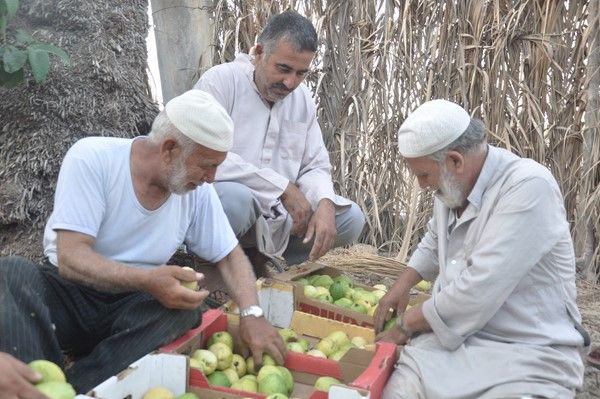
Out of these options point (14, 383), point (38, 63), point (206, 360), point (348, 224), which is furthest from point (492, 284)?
point (38, 63)

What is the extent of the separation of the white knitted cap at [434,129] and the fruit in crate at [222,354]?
3.43 ft

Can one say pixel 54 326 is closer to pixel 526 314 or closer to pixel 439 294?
pixel 439 294

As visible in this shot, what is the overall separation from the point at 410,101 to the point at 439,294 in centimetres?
316

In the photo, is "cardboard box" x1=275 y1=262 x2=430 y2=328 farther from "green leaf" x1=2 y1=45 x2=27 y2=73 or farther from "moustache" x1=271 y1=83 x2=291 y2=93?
"green leaf" x1=2 y1=45 x2=27 y2=73

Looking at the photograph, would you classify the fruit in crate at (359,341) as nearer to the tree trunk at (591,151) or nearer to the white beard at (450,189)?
the white beard at (450,189)

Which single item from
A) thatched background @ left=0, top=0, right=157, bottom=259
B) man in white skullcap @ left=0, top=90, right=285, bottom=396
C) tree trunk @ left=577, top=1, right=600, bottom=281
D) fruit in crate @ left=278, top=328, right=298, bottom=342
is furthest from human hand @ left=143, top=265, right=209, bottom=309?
tree trunk @ left=577, top=1, right=600, bottom=281

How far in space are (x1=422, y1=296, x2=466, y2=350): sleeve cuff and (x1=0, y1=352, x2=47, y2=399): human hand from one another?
1.41 m

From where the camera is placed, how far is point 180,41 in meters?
5.48

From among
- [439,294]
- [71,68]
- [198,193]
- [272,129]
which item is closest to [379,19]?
[272,129]

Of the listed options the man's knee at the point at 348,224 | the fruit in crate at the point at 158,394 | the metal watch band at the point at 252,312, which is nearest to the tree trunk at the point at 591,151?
the man's knee at the point at 348,224

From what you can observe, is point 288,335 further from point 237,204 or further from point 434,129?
point 434,129

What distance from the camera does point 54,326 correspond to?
2.75m

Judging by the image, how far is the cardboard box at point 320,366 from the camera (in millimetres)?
2453

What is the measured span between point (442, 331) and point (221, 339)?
89cm
